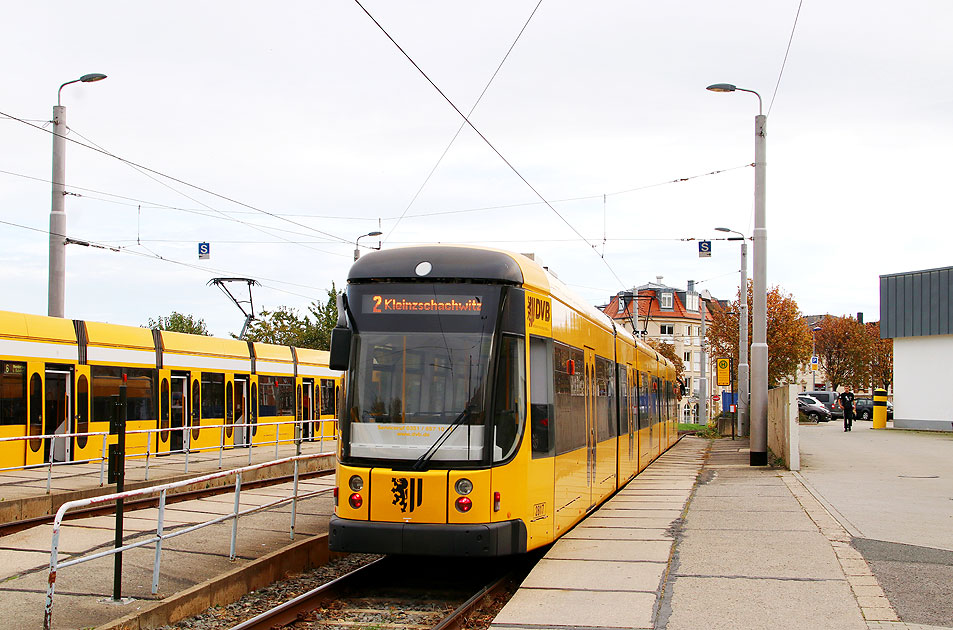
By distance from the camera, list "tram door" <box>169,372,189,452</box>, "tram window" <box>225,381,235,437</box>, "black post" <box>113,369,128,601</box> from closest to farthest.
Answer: "black post" <box>113,369,128,601</box>
"tram door" <box>169,372,189,452</box>
"tram window" <box>225,381,235,437</box>

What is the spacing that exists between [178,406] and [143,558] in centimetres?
1409

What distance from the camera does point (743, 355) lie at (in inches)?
1403

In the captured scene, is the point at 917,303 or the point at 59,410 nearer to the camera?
the point at 59,410

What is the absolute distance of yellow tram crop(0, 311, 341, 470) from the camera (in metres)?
17.9

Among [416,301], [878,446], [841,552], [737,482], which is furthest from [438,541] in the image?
[878,446]

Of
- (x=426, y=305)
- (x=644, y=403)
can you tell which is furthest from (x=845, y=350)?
(x=426, y=305)

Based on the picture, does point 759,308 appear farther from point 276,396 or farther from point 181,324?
point 181,324

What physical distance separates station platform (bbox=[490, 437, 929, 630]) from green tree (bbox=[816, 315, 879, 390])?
7428 cm

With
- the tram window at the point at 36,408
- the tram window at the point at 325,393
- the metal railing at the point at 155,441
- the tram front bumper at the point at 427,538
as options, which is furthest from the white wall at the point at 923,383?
the tram front bumper at the point at 427,538

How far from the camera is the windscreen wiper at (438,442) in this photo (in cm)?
891

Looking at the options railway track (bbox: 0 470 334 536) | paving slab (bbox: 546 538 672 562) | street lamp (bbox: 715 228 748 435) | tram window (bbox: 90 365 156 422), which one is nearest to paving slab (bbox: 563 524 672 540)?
paving slab (bbox: 546 538 672 562)

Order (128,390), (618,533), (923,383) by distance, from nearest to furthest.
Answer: (618,533)
(128,390)
(923,383)

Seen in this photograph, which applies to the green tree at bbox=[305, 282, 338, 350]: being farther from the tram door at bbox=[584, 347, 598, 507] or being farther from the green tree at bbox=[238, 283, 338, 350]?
the tram door at bbox=[584, 347, 598, 507]

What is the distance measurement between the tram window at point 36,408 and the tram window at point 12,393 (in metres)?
0.20
